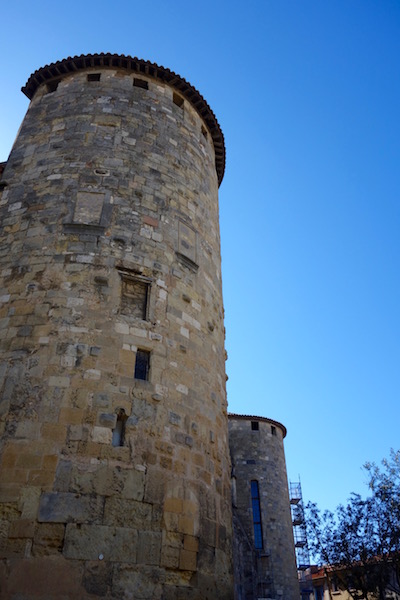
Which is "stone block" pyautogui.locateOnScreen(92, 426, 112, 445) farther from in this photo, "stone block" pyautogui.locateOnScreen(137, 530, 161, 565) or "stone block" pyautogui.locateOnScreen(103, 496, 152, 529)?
"stone block" pyautogui.locateOnScreen(137, 530, 161, 565)

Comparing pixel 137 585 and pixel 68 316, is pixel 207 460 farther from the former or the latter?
pixel 68 316

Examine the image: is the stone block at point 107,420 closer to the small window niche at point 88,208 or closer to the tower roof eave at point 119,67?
the small window niche at point 88,208

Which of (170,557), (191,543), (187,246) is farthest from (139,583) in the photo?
(187,246)

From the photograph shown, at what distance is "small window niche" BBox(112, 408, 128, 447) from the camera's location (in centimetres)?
584

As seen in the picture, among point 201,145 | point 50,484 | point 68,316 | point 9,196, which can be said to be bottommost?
point 50,484

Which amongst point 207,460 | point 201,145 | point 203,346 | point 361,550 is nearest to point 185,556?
point 207,460

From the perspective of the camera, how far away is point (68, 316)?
648cm

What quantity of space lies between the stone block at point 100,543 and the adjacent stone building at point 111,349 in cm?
2

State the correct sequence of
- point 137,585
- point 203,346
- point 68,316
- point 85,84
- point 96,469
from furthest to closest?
point 85,84 < point 203,346 < point 68,316 < point 96,469 < point 137,585

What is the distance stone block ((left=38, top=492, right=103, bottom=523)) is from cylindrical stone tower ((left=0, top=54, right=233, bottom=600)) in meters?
0.01

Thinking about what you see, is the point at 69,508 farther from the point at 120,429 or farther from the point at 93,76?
the point at 93,76

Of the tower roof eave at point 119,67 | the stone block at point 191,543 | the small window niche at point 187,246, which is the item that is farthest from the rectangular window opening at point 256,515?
the tower roof eave at point 119,67

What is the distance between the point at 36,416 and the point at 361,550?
52.5ft

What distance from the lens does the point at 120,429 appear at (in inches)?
234
